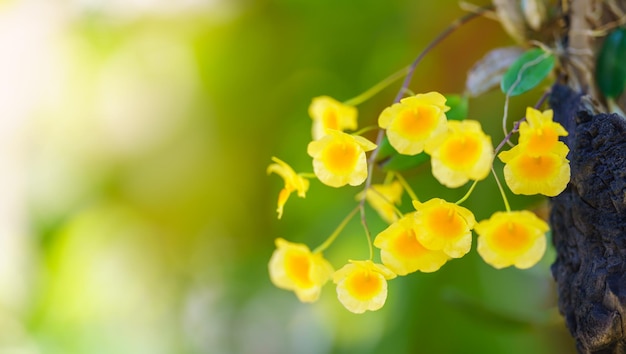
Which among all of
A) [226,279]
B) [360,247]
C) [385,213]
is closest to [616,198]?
[385,213]

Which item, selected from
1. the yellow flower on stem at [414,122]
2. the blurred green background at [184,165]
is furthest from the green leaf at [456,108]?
the blurred green background at [184,165]

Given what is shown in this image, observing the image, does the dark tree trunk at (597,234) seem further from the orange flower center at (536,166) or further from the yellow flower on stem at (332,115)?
the yellow flower on stem at (332,115)

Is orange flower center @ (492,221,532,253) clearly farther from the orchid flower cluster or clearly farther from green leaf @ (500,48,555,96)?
green leaf @ (500,48,555,96)

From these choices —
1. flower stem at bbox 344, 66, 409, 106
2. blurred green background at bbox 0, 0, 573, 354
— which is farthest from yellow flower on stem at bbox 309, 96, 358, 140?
blurred green background at bbox 0, 0, 573, 354

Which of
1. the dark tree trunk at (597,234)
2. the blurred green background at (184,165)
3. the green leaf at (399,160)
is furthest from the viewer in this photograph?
the blurred green background at (184,165)

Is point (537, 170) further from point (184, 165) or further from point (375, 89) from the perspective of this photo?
point (184, 165)

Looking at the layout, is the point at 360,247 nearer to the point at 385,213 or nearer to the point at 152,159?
the point at 152,159

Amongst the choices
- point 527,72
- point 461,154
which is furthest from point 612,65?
point 461,154
